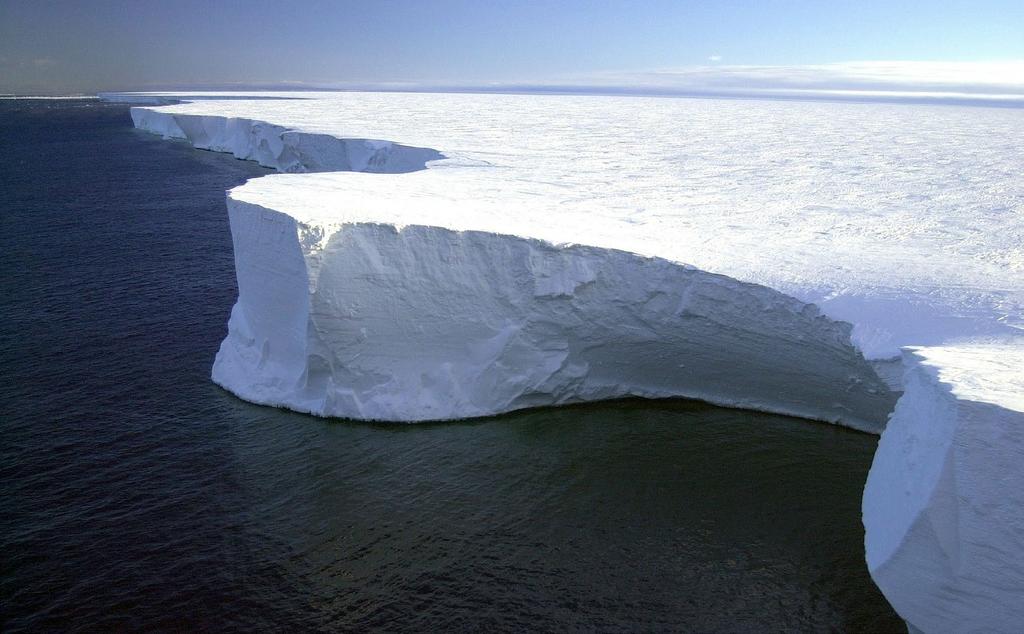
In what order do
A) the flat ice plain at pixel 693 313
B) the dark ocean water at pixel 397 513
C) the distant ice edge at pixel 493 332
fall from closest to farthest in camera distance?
the flat ice plain at pixel 693 313 → the dark ocean water at pixel 397 513 → the distant ice edge at pixel 493 332

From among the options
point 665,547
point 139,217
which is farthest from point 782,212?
point 139,217

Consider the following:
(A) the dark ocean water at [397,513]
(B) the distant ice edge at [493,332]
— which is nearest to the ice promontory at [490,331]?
(B) the distant ice edge at [493,332]

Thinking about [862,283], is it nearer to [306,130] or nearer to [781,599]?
[781,599]

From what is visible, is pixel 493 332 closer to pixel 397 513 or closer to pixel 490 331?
pixel 490 331

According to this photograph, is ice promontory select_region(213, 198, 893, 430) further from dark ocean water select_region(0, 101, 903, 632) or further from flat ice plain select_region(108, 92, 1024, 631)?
dark ocean water select_region(0, 101, 903, 632)

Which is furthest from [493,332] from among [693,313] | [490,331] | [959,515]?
[959,515]

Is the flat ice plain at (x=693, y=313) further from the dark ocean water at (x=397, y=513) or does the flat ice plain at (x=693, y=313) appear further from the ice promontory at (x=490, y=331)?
the dark ocean water at (x=397, y=513)

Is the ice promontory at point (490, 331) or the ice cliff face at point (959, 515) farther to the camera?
the ice promontory at point (490, 331)
